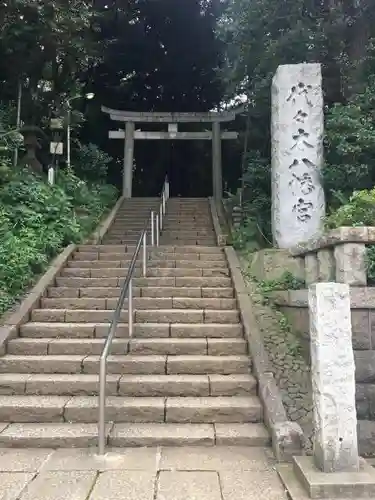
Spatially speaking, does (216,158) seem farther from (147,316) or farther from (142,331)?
(142,331)

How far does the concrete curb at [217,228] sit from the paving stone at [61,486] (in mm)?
6356

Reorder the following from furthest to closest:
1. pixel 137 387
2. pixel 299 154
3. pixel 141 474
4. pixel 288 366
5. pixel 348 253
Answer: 1. pixel 299 154
2. pixel 288 366
3. pixel 137 387
4. pixel 348 253
5. pixel 141 474

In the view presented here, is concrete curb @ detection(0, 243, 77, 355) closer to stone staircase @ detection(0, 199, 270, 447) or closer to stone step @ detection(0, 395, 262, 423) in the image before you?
stone staircase @ detection(0, 199, 270, 447)

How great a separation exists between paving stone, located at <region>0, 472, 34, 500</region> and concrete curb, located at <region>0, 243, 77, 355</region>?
6.32 feet

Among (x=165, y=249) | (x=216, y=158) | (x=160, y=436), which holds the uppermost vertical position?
(x=216, y=158)

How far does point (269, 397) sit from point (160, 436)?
1089 mm

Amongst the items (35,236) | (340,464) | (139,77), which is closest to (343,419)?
(340,464)

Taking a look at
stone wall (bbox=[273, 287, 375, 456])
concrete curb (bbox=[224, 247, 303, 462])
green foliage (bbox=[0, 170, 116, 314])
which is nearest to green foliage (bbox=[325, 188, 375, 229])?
stone wall (bbox=[273, 287, 375, 456])

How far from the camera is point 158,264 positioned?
748cm

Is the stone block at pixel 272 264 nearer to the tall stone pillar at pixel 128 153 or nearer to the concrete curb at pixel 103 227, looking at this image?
the concrete curb at pixel 103 227

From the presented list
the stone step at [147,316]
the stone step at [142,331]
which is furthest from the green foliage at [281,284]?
the stone step at [142,331]

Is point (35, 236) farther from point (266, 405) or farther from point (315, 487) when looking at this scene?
point (315, 487)

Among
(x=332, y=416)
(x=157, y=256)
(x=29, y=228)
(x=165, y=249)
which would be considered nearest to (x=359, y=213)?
(x=332, y=416)

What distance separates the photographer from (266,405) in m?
4.11
